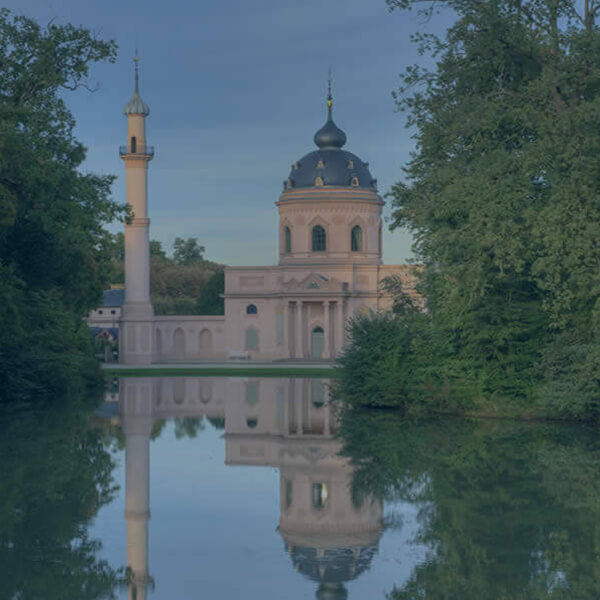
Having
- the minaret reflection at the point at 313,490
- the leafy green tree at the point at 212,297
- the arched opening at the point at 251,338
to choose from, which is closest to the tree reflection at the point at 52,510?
the minaret reflection at the point at 313,490

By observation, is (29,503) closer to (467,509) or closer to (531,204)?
(467,509)

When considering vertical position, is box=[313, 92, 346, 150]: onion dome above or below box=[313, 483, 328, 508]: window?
above

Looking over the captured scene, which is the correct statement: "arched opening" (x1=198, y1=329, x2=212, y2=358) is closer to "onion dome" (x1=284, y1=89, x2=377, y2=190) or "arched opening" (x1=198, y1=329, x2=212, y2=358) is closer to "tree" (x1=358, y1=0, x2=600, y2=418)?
"onion dome" (x1=284, y1=89, x2=377, y2=190)

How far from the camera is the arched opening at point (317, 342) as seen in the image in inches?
2849

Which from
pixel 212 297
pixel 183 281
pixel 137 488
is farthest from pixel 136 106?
pixel 137 488

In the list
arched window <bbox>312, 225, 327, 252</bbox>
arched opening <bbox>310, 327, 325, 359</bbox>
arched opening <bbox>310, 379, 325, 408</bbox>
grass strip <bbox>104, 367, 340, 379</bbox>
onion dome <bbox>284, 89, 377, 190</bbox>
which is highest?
onion dome <bbox>284, 89, 377, 190</bbox>

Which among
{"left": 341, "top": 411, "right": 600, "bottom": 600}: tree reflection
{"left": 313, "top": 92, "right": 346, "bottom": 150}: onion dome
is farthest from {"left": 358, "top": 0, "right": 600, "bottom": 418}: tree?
{"left": 313, "top": 92, "right": 346, "bottom": 150}: onion dome

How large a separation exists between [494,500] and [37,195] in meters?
19.3

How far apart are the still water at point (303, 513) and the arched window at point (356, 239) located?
52017mm

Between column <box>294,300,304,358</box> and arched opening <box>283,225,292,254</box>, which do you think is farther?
arched opening <box>283,225,292,254</box>

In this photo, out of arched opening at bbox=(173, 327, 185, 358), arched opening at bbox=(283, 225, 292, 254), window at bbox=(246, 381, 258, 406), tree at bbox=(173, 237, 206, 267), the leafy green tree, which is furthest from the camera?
tree at bbox=(173, 237, 206, 267)

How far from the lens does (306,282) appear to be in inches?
2837

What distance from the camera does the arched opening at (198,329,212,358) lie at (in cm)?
7431

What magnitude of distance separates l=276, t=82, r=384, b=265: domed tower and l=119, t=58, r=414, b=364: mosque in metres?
0.07
